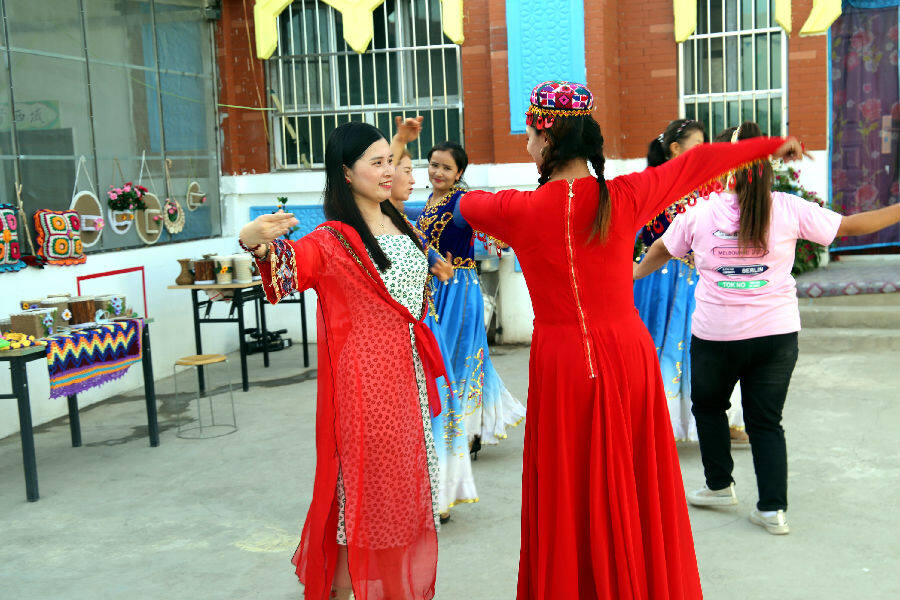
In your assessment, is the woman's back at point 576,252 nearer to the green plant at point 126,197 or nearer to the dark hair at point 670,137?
the dark hair at point 670,137

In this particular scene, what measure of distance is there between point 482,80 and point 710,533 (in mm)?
5779

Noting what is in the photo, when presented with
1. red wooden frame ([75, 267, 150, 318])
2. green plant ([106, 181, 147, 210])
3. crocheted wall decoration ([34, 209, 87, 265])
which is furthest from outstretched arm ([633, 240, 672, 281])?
green plant ([106, 181, 147, 210])

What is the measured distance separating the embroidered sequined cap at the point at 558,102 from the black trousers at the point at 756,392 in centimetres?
161

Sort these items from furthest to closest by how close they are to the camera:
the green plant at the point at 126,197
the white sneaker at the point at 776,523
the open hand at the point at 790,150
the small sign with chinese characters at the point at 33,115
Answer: the green plant at the point at 126,197 < the small sign with chinese characters at the point at 33,115 < the white sneaker at the point at 776,523 < the open hand at the point at 790,150

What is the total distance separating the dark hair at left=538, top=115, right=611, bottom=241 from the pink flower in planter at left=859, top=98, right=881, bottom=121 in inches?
296

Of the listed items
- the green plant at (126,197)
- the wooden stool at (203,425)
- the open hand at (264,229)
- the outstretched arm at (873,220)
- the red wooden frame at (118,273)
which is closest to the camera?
the open hand at (264,229)

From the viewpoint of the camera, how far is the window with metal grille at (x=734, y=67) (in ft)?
28.1

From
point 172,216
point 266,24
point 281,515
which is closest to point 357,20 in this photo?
point 266,24

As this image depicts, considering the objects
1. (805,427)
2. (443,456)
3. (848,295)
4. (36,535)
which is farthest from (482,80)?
(36,535)

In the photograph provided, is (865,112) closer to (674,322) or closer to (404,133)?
(674,322)

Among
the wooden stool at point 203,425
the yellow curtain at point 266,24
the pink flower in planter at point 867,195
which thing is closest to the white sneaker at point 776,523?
the wooden stool at point 203,425

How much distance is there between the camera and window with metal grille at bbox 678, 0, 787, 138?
28.1 ft

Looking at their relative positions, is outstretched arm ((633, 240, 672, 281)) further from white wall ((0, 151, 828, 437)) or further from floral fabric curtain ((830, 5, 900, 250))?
floral fabric curtain ((830, 5, 900, 250))

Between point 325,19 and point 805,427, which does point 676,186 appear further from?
point 325,19
